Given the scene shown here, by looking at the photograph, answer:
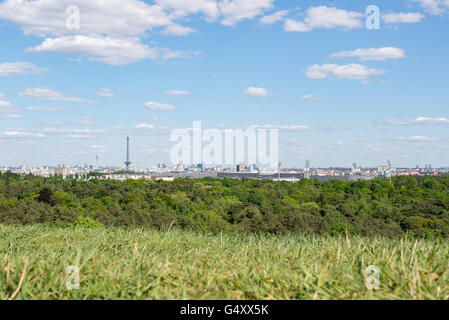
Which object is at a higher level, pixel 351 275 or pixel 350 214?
pixel 351 275

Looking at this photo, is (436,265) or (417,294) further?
(436,265)

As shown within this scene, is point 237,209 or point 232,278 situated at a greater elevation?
point 232,278

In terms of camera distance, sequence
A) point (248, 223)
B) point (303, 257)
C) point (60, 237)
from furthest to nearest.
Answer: point (248, 223), point (60, 237), point (303, 257)

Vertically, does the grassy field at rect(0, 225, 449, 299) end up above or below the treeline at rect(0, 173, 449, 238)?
above

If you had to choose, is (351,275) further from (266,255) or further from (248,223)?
(248,223)

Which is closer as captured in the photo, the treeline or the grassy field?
the grassy field

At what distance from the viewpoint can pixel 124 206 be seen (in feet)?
149

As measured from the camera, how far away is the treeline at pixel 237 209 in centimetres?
3447

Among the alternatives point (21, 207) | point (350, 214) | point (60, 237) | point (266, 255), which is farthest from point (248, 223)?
point (266, 255)

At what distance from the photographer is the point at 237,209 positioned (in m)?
44.8

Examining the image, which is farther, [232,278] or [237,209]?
[237,209]

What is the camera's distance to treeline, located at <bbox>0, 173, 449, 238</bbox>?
113ft
